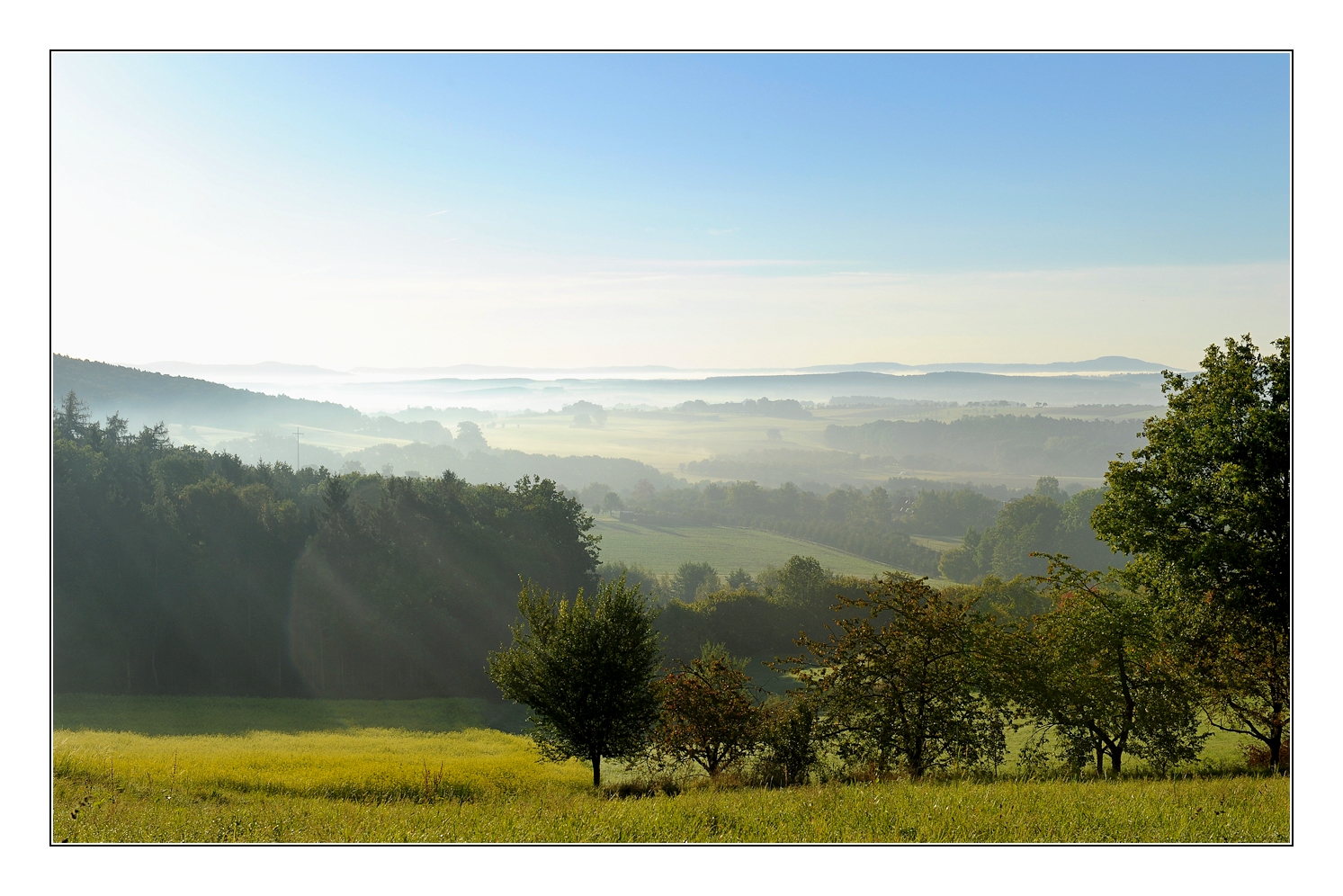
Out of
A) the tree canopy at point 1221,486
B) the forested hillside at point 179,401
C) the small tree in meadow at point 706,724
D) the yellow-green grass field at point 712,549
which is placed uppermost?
the forested hillside at point 179,401

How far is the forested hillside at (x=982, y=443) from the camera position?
152 m

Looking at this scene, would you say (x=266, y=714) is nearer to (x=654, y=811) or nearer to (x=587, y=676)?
(x=587, y=676)

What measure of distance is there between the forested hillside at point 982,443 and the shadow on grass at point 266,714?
130567 millimetres

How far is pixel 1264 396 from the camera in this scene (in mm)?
12086

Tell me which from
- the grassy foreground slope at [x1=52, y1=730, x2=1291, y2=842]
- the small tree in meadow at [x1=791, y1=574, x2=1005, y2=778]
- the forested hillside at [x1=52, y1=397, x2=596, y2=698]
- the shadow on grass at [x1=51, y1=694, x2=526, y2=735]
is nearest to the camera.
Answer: the grassy foreground slope at [x1=52, y1=730, x2=1291, y2=842]

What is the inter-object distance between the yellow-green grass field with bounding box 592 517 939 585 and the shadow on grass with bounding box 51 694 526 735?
56537 millimetres

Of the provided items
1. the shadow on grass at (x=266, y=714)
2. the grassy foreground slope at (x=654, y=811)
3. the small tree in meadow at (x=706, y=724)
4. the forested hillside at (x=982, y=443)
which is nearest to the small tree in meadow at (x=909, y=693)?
the small tree in meadow at (x=706, y=724)

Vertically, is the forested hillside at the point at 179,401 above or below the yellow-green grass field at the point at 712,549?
above

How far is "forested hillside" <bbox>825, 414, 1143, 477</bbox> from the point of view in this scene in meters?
152

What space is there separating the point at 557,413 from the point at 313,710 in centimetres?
10290

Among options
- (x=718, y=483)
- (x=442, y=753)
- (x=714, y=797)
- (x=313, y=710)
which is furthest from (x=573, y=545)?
(x=718, y=483)

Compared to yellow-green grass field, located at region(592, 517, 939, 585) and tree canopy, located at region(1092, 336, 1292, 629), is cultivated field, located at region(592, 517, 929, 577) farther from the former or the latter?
tree canopy, located at region(1092, 336, 1292, 629)

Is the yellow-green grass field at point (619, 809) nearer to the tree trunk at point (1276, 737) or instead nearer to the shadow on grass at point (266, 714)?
the tree trunk at point (1276, 737)

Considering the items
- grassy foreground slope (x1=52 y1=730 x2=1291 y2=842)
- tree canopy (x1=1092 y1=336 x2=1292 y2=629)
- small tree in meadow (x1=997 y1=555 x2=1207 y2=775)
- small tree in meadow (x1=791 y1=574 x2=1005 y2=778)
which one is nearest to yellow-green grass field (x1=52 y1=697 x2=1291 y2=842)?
grassy foreground slope (x1=52 y1=730 x2=1291 y2=842)
